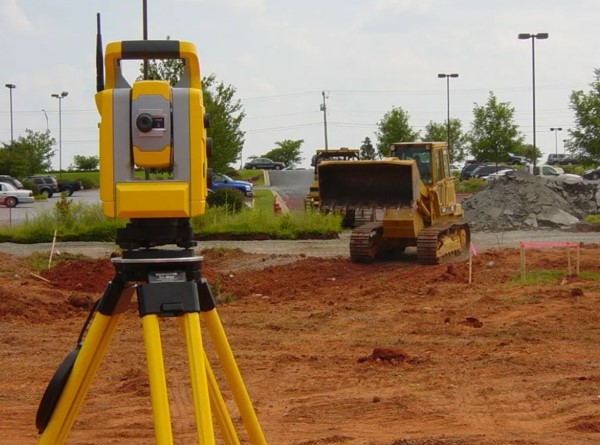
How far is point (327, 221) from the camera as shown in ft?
86.8

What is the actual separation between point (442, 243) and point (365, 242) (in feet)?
5.10

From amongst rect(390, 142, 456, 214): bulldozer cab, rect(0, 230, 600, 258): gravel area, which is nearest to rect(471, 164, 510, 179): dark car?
rect(0, 230, 600, 258): gravel area

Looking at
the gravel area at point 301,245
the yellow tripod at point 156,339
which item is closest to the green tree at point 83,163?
the gravel area at point 301,245

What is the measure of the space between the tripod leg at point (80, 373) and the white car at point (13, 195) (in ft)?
153

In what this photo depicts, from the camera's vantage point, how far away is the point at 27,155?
74.4 m

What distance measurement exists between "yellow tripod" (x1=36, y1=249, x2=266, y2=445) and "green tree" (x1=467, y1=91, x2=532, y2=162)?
189ft

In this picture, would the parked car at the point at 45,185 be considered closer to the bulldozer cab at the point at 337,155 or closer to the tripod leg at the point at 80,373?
the bulldozer cab at the point at 337,155

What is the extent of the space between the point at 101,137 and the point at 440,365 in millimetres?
5888

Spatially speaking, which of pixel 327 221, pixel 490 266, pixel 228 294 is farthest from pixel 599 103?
pixel 228 294

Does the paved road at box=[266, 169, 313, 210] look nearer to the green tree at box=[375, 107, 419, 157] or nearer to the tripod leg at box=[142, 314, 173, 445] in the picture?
the green tree at box=[375, 107, 419, 157]

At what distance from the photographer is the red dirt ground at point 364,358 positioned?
6.61 meters

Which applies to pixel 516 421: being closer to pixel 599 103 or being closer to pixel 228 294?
pixel 228 294

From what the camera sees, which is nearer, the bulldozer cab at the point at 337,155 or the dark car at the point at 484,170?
the bulldozer cab at the point at 337,155

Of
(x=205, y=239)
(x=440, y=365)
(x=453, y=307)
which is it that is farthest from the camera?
(x=205, y=239)
